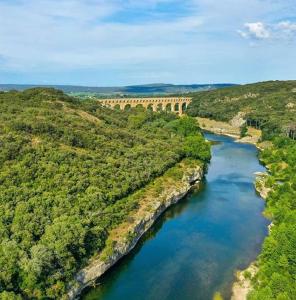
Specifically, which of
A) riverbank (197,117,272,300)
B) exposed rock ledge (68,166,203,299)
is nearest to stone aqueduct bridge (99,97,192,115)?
riverbank (197,117,272,300)

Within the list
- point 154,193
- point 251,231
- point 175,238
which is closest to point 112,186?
point 154,193

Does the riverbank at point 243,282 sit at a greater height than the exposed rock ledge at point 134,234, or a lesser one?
lesser

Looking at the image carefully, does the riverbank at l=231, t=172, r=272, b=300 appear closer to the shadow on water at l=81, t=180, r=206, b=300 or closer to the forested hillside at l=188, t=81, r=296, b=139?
the shadow on water at l=81, t=180, r=206, b=300

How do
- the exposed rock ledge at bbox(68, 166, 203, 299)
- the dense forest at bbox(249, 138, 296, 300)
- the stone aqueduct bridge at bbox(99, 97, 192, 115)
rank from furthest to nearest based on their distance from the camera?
the stone aqueduct bridge at bbox(99, 97, 192, 115) → the exposed rock ledge at bbox(68, 166, 203, 299) → the dense forest at bbox(249, 138, 296, 300)

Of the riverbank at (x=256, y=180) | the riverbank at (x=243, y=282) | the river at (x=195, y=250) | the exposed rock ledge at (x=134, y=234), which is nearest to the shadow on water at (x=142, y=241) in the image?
the river at (x=195, y=250)

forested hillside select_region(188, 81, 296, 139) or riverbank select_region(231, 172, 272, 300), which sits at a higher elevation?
forested hillside select_region(188, 81, 296, 139)

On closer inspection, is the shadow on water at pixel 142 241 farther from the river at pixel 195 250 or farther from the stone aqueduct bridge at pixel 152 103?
the stone aqueduct bridge at pixel 152 103

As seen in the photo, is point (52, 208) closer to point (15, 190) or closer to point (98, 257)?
point (15, 190)
